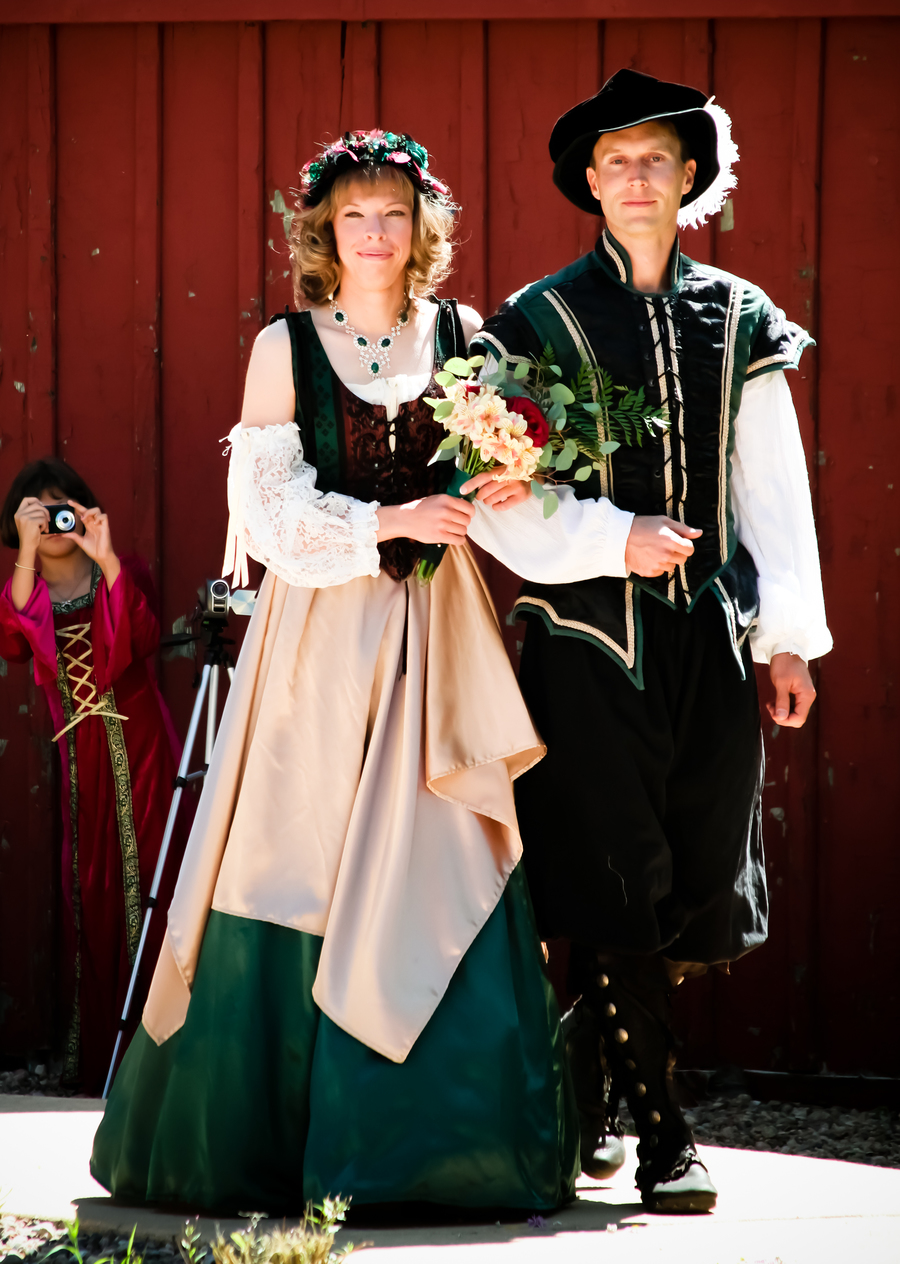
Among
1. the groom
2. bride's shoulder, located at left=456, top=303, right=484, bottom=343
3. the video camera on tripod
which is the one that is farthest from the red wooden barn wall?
the groom

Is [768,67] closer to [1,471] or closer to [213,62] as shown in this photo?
[213,62]

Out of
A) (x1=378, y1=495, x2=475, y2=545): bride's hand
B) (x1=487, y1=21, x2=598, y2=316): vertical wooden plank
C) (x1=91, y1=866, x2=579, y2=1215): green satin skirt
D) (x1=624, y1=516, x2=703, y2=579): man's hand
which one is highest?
(x1=487, y1=21, x2=598, y2=316): vertical wooden plank

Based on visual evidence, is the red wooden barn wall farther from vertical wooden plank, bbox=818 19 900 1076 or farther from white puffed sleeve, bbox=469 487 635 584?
white puffed sleeve, bbox=469 487 635 584

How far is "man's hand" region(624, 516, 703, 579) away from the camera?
2.34m

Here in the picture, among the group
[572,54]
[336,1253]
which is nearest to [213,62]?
[572,54]

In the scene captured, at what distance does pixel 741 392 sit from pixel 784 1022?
6.94 ft

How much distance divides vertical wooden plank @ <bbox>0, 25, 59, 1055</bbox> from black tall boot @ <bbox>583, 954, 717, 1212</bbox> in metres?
2.14

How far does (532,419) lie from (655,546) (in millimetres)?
325

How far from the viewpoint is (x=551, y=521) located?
95.5 inches

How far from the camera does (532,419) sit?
7.63 feet

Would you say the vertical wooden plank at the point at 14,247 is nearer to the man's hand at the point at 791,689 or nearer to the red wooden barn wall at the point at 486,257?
the red wooden barn wall at the point at 486,257

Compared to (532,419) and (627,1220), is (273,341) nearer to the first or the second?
(532,419)

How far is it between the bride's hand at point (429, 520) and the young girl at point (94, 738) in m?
1.40

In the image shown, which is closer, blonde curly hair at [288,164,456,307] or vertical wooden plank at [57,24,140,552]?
blonde curly hair at [288,164,456,307]
